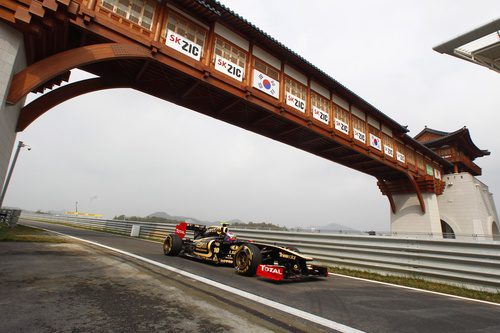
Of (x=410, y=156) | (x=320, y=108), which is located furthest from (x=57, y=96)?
(x=410, y=156)

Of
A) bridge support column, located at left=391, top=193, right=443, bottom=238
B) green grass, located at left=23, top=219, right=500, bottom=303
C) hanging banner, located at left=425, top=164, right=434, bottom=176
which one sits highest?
hanging banner, located at left=425, top=164, right=434, bottom=176

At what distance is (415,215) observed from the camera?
24.4 m

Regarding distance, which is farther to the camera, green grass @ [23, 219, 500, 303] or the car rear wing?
the car rear wing

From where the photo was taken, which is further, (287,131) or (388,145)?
(388,145)

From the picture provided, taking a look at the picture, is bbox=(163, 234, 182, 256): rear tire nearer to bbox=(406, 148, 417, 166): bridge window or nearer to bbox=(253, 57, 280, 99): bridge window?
bbox=(253, 57, 280, 99): bridge window

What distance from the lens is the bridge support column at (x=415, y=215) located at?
2366 centimetres

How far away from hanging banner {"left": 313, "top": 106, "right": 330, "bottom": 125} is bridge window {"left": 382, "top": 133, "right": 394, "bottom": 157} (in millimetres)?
7539

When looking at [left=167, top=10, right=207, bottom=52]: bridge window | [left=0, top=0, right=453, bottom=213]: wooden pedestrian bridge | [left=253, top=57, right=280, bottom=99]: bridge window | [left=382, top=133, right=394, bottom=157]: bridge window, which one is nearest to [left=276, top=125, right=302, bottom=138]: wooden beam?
[left=0, top=0, right=453, bottom=213]: wooden pedestrian bridge

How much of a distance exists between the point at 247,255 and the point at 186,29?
29.3 ft

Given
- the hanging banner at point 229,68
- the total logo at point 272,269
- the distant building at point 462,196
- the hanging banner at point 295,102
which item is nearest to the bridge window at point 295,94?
the hanging banner at point 295,102

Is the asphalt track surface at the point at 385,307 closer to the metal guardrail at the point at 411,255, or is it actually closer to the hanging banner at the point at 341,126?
the metal guardrail at the point at 411,255

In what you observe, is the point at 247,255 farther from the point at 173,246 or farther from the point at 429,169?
the point at 429,169

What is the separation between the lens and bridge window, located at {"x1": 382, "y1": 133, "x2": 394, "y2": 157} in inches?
804

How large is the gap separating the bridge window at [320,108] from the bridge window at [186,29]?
7235 millimetres
